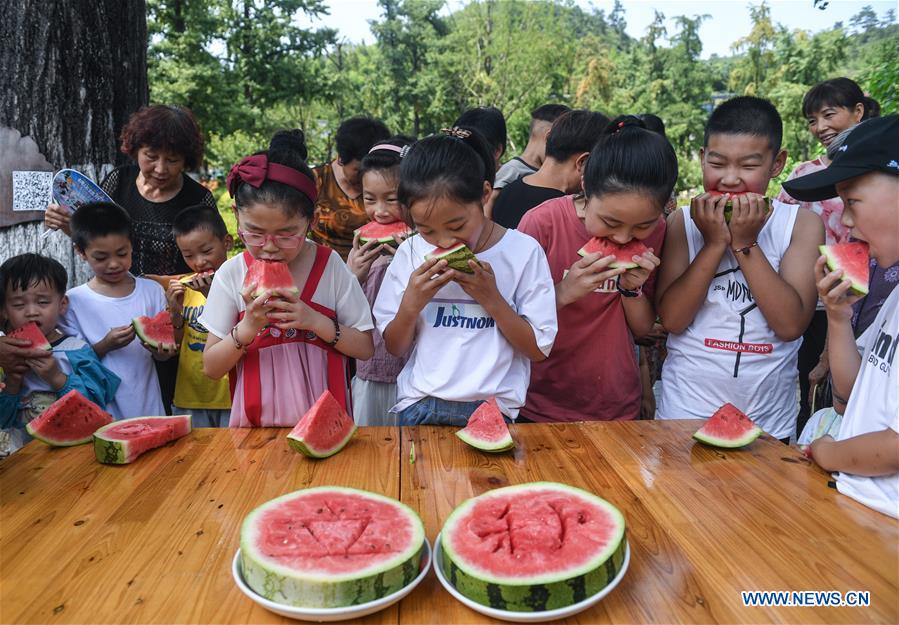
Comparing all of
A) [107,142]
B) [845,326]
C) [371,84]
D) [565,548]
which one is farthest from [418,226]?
[371,84]

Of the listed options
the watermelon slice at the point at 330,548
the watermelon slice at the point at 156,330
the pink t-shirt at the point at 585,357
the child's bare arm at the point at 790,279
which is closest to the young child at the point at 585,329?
the pink t-shirt at the point at 585,357

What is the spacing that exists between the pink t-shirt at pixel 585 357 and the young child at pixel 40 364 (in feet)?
8.07

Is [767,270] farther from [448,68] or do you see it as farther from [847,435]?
[448,68]

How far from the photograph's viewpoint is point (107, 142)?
193 inches

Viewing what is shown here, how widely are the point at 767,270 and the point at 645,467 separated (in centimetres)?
124

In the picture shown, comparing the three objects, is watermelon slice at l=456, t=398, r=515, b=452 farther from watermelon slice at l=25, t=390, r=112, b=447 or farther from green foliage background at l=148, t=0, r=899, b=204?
green foliage background at l=148, t=0, r=899, b=204

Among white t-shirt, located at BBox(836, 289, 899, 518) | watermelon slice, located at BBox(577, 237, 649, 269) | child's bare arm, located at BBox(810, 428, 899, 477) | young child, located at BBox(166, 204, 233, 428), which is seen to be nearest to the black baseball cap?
white t-shirt, located at BBox(836, 289, 899, 518)

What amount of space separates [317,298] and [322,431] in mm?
765

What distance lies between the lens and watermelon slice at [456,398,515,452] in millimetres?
2547

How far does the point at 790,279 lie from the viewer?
3.17 m

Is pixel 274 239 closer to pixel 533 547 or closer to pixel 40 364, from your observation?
pixel 40 364

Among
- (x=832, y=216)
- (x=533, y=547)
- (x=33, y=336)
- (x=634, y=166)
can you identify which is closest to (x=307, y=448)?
(x=533, y=547)

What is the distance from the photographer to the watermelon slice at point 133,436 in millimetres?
2500

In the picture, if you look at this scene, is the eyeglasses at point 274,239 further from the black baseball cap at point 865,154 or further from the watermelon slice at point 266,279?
the black baseball cap at point 865,154
